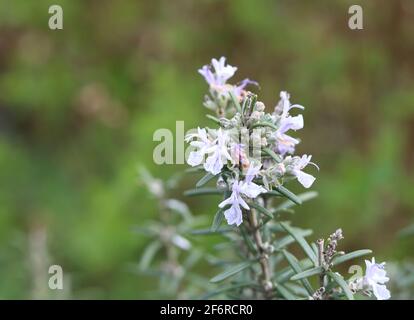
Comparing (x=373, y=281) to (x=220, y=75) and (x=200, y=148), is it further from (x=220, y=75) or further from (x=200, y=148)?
(x=220, y=75)

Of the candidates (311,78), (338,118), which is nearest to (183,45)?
(311,78)

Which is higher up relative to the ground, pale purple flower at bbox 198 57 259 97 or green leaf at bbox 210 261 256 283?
pale purple flower at bbox 198 57 259 97

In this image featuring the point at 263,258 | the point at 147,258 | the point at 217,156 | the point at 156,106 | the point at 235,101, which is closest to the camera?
the point at 217,156

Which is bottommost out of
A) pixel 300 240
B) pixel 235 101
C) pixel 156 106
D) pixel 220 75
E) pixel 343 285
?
pixel 343 285

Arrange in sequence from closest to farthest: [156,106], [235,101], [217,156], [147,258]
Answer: [217,156] → [235,101] → [147,258] → [156,106]

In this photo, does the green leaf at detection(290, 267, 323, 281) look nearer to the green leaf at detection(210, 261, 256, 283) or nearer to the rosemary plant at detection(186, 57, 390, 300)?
the rosemary plant at detection(186, 57, 390, 300)

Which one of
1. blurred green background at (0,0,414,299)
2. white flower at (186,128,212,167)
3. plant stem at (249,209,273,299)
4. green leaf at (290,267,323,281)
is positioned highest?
blurred green background at (0,0,414,299)

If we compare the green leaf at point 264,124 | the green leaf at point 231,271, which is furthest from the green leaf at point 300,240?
the green leaf at point 264,124

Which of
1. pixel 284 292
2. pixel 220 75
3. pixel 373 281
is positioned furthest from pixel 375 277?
pixel 220 75

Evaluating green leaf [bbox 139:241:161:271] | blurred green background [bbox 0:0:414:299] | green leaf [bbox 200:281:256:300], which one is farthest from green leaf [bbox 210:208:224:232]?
blurred green background [bbox 0:0:414:299]
